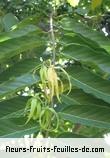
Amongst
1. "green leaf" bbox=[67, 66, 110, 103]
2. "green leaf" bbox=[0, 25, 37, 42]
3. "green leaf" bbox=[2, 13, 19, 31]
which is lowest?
"green leaf" bbox=[2, 13, 19, 31]

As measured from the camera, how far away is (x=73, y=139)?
1.12 m

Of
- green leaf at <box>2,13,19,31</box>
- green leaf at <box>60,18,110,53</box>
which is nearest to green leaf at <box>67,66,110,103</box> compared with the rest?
green leaf at <box>60,18,110,53</box>

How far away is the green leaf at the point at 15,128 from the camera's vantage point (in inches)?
43.4

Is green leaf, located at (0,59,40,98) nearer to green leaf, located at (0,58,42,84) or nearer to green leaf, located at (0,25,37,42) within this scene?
green leaf, located at (0,58,42,84)

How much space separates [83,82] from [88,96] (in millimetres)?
42

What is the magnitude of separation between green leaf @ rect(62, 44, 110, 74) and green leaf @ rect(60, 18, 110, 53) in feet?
0.28

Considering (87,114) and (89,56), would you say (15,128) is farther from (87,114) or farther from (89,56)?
(89,56)

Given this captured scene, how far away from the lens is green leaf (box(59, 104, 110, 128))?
1136 millimetres

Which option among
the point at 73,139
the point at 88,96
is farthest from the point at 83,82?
the point at 73,139

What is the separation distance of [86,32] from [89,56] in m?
0.20

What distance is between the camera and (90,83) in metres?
1.22

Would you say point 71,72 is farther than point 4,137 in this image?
Yes

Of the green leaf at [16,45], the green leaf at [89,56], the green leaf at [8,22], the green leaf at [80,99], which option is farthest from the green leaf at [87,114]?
the green leaf at [8,22]

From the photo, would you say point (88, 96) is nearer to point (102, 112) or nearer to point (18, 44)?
point (102, 112)
